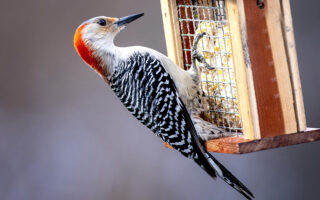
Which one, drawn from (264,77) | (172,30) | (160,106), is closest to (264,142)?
(264,77)

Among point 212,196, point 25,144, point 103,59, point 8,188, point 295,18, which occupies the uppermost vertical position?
point 295,18

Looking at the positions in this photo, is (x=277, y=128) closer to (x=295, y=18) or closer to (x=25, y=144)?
(x=295, y=18)

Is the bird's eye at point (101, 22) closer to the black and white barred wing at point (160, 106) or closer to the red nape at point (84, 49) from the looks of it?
the red nape at point (84, 49)

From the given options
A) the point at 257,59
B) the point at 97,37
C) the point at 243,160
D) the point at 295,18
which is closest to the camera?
the point at 257,59

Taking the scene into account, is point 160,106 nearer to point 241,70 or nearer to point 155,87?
point 155,87

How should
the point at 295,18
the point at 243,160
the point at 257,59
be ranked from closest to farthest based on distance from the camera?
the point at 257,59 < the point at 295,18 < the point at 243,160

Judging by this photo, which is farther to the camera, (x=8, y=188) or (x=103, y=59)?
(x=8, y=188)

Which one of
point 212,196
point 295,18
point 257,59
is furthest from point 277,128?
point 212,196

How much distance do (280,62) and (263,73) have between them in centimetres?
9

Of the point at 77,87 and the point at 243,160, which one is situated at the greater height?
the point at 77,87

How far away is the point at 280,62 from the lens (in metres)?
1.68

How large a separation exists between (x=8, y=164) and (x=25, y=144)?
0.22 m

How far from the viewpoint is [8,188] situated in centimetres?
379

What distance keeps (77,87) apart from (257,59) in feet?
8.02
